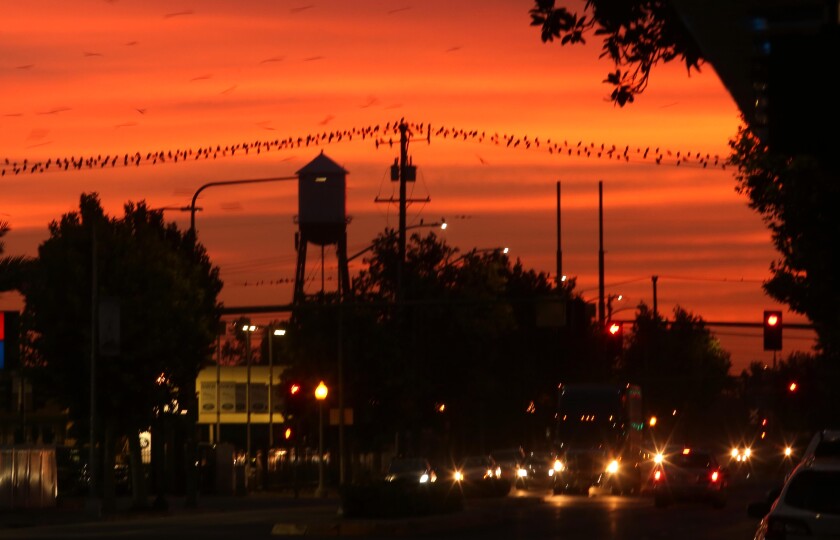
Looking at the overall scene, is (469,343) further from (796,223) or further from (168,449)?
(796,223)

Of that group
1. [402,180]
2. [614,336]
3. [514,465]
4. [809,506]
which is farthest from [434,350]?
[809,506]

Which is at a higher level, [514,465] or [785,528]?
[785,528]

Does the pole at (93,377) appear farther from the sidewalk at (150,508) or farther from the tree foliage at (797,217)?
the tree foliage at (797,217)

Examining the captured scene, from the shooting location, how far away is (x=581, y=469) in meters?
51.8

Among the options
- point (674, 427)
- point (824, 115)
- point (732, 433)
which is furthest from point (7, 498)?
point (732, 433)

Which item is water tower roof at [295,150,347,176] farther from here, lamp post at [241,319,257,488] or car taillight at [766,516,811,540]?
car taillight at [766,516,811,540]

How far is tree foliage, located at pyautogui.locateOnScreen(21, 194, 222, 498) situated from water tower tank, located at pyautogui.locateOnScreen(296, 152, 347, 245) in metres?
23.8

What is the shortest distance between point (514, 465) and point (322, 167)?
616 inches

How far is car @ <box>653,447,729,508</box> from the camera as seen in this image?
39062 millimetres

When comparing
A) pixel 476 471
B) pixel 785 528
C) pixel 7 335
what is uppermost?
pixel 7 335

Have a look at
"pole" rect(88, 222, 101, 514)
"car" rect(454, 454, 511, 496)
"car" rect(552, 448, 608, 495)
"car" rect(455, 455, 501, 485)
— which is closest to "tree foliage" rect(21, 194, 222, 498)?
"pole" rect(88, 222, 101, 514)

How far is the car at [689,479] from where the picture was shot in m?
Answer: 39.1

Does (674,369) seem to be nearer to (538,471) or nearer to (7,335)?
(538,471)

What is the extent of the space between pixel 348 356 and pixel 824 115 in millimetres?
50937
